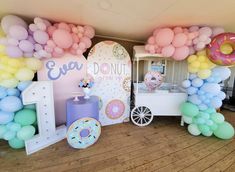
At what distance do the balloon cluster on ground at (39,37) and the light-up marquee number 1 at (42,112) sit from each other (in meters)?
0.48

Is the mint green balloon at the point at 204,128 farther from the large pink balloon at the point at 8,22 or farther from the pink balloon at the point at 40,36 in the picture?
the large pink balloon at the point at 8,22

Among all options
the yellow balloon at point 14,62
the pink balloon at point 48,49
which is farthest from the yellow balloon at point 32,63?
the pink balloon at point 48,49

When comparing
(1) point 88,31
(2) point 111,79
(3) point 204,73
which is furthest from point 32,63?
(3) point 204,73

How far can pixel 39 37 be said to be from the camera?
1.72 meters

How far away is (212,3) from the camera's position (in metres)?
1.45

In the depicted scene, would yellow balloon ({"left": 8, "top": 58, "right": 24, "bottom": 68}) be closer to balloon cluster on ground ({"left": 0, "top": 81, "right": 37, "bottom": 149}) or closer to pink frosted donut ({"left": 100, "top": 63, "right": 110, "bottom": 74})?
balloon cluster on ground ({"left": 0, "top": 81, "right": 37, "bottom": 149})

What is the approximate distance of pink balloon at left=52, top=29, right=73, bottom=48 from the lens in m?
1.78

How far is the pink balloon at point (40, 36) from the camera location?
67.5 inches

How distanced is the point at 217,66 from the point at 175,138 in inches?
59.3

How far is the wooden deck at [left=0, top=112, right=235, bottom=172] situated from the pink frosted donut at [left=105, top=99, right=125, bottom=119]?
441 mm

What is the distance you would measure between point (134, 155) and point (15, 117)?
6.10 feet

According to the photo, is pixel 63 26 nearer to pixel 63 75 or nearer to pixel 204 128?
pixel 63 75

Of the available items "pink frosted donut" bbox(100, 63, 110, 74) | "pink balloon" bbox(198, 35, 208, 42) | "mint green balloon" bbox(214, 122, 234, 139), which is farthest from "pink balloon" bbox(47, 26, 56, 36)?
"mint green balloon" bbox(214, 122, 234, 139)

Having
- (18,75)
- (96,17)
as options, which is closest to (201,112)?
(96,17)
